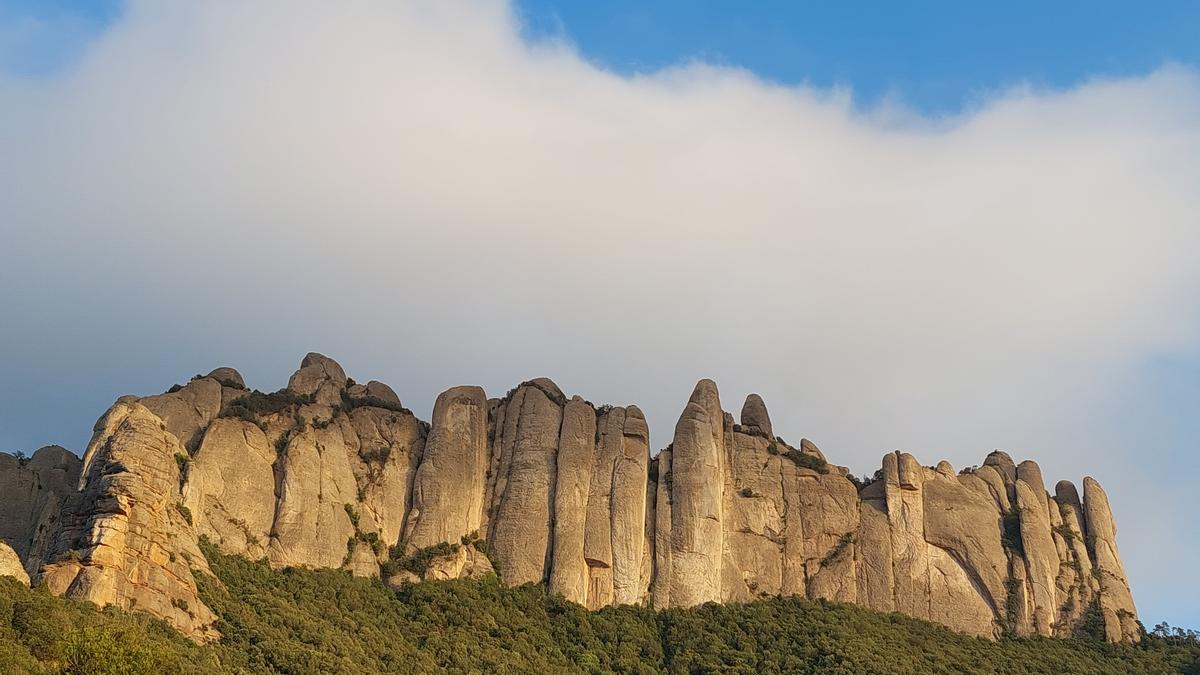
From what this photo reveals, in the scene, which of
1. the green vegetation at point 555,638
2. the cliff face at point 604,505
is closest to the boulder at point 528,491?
the cliff face at point 604,505

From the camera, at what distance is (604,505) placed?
12106 cm

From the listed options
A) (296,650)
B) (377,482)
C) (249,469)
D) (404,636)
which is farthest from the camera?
(377,482)

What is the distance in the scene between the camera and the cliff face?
A: 111938mm

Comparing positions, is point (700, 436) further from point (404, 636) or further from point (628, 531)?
point (404, 636)

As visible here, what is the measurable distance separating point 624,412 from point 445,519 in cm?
1790

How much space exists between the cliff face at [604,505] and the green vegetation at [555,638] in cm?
250

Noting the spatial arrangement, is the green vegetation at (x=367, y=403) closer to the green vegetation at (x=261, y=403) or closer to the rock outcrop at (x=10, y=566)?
the green vegetation at (x=261, y=403)

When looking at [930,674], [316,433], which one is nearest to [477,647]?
[316,433]

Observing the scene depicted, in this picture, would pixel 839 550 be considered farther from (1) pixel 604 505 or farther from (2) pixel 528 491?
(2) pixel 528 491

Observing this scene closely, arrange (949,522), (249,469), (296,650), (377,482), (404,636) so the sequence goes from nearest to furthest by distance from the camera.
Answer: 1. (296,650)
2. (404,636)
3. (249,469)
4. (377,482)
5. (949,522)

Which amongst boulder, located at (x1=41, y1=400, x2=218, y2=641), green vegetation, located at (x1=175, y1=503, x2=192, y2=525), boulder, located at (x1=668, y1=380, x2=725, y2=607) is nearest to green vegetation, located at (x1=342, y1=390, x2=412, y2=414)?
boulder, located at (x1=668, y1=380, x2=725, y2=607)

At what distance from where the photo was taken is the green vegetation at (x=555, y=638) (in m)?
92.8

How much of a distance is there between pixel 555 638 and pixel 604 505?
1374cm

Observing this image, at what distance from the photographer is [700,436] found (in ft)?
414
